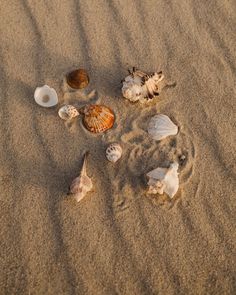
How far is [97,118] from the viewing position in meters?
2.13

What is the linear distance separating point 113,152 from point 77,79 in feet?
1.85

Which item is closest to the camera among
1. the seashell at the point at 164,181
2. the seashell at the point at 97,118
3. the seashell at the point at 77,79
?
the seashell at the point at 164,181

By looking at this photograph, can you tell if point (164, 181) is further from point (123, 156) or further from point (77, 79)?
point (77, 79)

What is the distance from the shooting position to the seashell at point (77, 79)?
2.28m

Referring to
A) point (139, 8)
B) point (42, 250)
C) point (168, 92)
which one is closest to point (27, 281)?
point (42, 250)

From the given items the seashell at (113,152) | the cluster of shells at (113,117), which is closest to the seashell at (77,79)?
the cluster of shells at (113,117)

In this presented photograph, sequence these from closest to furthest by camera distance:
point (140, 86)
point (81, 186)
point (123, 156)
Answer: point (81, 186) → point (123, 156) → point (140, 86)

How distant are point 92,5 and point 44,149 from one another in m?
1.21

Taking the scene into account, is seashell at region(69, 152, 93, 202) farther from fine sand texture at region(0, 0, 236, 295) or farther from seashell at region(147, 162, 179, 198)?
seashell at region(147, 162, 179, 198)

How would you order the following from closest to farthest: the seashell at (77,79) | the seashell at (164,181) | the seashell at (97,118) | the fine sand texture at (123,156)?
the fine sand texture at (123,156), the seashell at (164,181), the seashell at (97,118), the seashell at (77,79)

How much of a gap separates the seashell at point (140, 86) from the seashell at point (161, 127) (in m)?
0.15

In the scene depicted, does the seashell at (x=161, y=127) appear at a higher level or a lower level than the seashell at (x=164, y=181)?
higher

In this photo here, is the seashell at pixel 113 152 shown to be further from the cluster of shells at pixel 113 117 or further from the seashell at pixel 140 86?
the seashell at pixel 140 86

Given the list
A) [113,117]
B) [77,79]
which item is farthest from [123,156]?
[77,79]
